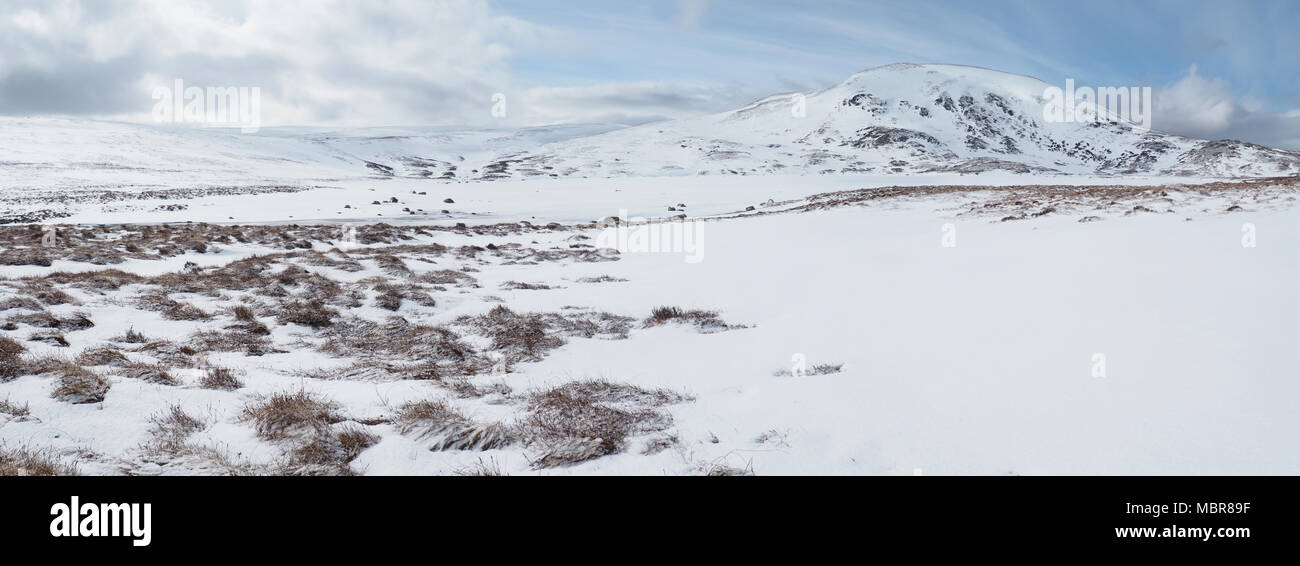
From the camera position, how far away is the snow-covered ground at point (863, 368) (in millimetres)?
4219

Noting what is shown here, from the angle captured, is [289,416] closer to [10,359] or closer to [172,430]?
[172,430]

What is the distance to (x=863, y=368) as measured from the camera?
6.64 m

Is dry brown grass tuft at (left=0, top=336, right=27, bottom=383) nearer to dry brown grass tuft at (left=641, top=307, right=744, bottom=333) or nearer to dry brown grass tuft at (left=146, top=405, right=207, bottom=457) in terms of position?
dry brown grass tuft at (left=146, top=405, right=207, bottom=457)

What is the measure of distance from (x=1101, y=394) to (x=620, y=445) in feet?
14.4

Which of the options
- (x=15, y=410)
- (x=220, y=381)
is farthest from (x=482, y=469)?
(x=15, y=410)

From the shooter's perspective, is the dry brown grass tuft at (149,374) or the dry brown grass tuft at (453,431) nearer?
the dry brown grass tuft at (453,431)

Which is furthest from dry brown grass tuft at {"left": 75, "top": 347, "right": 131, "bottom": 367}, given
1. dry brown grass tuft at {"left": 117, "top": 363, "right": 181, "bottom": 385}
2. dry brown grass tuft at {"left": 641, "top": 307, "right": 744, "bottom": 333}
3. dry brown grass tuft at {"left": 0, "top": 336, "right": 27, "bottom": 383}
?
dry brown grass tuft at {"left": 641, "top": 307, "right": 744, "bottom": 333}

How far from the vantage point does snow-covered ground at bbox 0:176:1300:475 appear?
4.22m

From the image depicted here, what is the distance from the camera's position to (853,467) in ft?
13.8

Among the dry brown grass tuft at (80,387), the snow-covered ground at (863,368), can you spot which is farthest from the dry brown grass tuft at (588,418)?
the dry brown grass tuft at (80,387)

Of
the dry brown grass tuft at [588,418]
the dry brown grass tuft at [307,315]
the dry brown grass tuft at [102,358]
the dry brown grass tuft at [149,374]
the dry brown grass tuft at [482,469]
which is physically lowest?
the dry brown grass tuft at [482,469]

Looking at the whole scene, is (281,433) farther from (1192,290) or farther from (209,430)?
Answer: (1192,290)

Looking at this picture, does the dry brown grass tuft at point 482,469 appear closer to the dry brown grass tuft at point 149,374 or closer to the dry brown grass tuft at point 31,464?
the dry brown grass tuft at point 31,464
